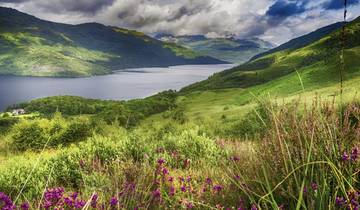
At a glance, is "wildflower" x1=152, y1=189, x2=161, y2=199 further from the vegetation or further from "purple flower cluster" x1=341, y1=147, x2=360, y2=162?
"purple flower cluster" x1=341, y1=147, x2=360, y2=162

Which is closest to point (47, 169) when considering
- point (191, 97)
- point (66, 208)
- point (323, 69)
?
point (66, 208)

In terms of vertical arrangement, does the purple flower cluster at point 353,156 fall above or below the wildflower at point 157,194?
above

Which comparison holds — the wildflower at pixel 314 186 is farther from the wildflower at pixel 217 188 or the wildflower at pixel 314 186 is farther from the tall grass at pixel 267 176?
the wildflower at pixel 217 188

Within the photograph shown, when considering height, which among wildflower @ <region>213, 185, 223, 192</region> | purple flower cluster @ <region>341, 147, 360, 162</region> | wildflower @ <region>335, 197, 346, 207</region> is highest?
purple flower cluster @ <region>341, 147, 360, 162</region>

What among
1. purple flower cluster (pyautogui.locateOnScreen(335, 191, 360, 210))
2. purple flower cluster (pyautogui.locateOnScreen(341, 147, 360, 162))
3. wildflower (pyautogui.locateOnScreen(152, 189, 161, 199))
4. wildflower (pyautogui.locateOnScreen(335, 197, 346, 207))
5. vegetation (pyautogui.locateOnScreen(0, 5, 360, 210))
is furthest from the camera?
wildflower (pyautogui.locateOnScreen(152, 189, 161, 199))

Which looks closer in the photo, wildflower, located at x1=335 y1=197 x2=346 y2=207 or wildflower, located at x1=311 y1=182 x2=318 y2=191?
wildflower, located at x1=335 y1=197 x2=346 y2=207

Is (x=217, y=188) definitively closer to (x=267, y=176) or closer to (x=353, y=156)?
(x=267, y=176)

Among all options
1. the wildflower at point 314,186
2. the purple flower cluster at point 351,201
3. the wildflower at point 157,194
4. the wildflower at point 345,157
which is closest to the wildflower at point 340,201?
the purple flower cluster at point 351,201

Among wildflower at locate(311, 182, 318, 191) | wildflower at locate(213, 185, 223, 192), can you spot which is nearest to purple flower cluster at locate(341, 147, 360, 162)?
wildflower at locate(311, 182, 318, 191)

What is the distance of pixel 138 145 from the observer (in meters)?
8.58

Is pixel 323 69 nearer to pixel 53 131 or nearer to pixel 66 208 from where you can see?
pixel 53 131

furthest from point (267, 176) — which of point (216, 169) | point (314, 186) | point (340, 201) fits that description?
point (216, 169)

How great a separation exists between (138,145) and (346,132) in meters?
5.43

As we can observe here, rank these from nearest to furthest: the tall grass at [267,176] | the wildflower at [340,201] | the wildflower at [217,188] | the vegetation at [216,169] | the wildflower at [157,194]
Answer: the wildflower at [340,201] → the tall grass at [267,176] → the vegetation at [216,169] → the wildflower at [157,194] → the wildflower at [217,188]
